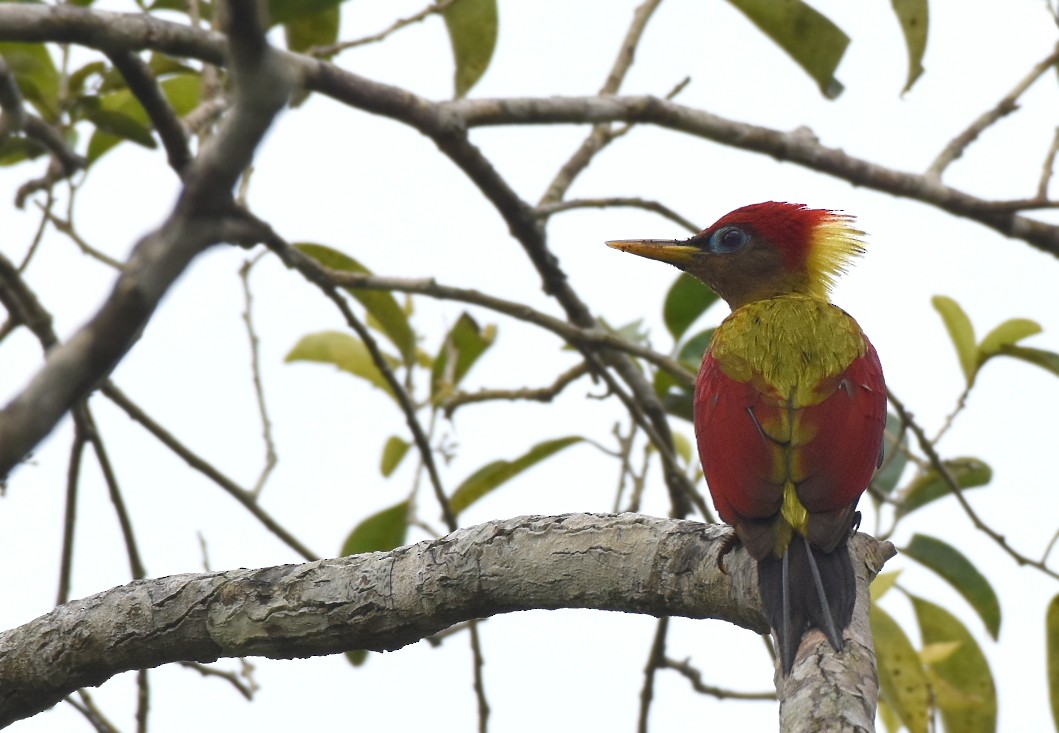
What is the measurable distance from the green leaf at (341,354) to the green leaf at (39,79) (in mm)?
1394

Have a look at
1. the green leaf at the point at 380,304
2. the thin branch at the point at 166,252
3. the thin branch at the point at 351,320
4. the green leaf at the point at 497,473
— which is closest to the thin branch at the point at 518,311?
the thin branch at the point at 351,320

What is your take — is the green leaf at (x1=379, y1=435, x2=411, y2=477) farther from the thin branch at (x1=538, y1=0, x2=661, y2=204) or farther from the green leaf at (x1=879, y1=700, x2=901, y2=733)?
Result: the green leaf at (x1=879, y1=700, x2=901, y2=733)

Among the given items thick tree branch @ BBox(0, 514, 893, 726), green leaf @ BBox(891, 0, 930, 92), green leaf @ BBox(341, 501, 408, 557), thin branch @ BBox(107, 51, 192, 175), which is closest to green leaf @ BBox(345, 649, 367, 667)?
green leaf @ BBox(341, 501, 408, 557)

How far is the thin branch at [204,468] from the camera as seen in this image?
4227 mm

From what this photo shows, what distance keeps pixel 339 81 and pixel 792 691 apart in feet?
7.69

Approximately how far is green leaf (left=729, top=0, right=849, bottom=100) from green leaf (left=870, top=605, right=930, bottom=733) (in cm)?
200

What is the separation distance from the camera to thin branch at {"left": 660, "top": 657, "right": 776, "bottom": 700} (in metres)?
4.38

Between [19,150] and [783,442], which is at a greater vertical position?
[19,150]

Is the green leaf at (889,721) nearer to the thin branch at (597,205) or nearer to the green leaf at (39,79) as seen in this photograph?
the thin branch at (597,205)

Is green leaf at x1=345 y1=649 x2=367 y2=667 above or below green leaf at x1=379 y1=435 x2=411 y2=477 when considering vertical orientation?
below

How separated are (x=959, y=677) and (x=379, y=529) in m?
2.19

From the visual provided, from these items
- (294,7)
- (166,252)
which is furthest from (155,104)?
(166,252)

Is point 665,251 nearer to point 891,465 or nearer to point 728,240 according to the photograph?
point 728,240

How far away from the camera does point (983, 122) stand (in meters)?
4.89
